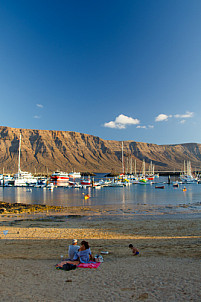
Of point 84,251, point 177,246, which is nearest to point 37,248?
point 84,251

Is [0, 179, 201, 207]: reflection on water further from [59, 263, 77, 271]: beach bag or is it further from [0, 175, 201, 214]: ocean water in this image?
[59, 263, 77, 271]: beach bag

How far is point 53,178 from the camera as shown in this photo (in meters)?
112

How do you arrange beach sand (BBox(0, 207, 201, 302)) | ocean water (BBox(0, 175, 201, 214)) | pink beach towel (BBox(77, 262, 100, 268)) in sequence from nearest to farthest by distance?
beach sand (BBox(0, 207, 201, 302)) → pink beach towel (BBox(77, 262, 100, 268)) → ocean water (BBox(0, 175, 201, 214))

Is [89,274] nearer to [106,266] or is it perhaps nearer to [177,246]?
[106,266]

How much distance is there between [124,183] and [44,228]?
66583mm

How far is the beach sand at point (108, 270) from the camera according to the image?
6.45 m

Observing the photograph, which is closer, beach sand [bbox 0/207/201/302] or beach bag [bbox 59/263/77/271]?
beach sand [bbox 0/207/201/302]

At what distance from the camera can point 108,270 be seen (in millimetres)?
8453

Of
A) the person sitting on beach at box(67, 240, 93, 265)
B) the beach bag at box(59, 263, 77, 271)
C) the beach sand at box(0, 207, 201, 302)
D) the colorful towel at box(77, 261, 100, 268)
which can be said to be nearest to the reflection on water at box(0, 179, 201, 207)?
the beach sand at box(0, 207, 201, 302)

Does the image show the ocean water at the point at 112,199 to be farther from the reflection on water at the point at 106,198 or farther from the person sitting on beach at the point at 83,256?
the person sitting on beach at the point at 83,256

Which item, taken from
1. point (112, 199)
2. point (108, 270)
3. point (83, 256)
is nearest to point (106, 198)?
point (112, 199)

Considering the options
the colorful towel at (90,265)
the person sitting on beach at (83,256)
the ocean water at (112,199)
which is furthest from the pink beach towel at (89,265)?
the ocean water at (112,199)

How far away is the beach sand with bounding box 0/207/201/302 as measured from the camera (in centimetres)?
645

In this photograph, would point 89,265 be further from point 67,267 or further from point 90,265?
point 67,267
